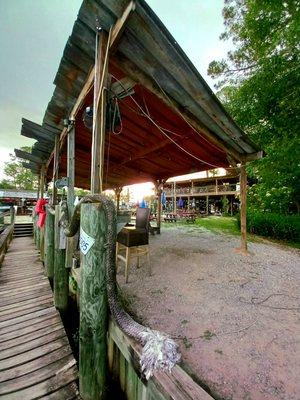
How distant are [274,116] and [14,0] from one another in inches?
352

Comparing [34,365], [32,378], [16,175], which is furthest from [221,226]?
[16,175]

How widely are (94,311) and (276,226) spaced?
894 centimetres

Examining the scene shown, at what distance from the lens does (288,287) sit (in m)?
3.15

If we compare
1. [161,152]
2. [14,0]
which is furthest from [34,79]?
[161,152]

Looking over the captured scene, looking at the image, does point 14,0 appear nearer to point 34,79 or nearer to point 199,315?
point 34,79

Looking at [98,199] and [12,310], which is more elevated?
[98,199]

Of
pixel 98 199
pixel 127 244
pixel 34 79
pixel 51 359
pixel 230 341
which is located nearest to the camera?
pixel 98 199

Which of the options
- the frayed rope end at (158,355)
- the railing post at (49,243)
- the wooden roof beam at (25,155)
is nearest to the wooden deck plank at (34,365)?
the frayed rope end at (158,355)

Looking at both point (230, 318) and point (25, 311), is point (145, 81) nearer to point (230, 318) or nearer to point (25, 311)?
point (230, 318)

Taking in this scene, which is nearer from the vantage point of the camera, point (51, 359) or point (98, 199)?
point (98, 199)

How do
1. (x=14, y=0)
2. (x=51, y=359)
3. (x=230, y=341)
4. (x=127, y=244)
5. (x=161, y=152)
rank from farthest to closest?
(x=14, y=0), (x=161, y=152), (x=127, y=244), (x=51, y=359), (x=230, y=341)

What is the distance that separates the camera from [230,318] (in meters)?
2.18

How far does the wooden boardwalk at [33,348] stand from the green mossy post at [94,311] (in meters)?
0.29

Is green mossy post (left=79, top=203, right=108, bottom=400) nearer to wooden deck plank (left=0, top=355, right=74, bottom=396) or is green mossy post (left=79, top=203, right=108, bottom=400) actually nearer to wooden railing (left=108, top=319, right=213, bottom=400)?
wooden railing (left=108, top=319, right=213, bottom=400)
